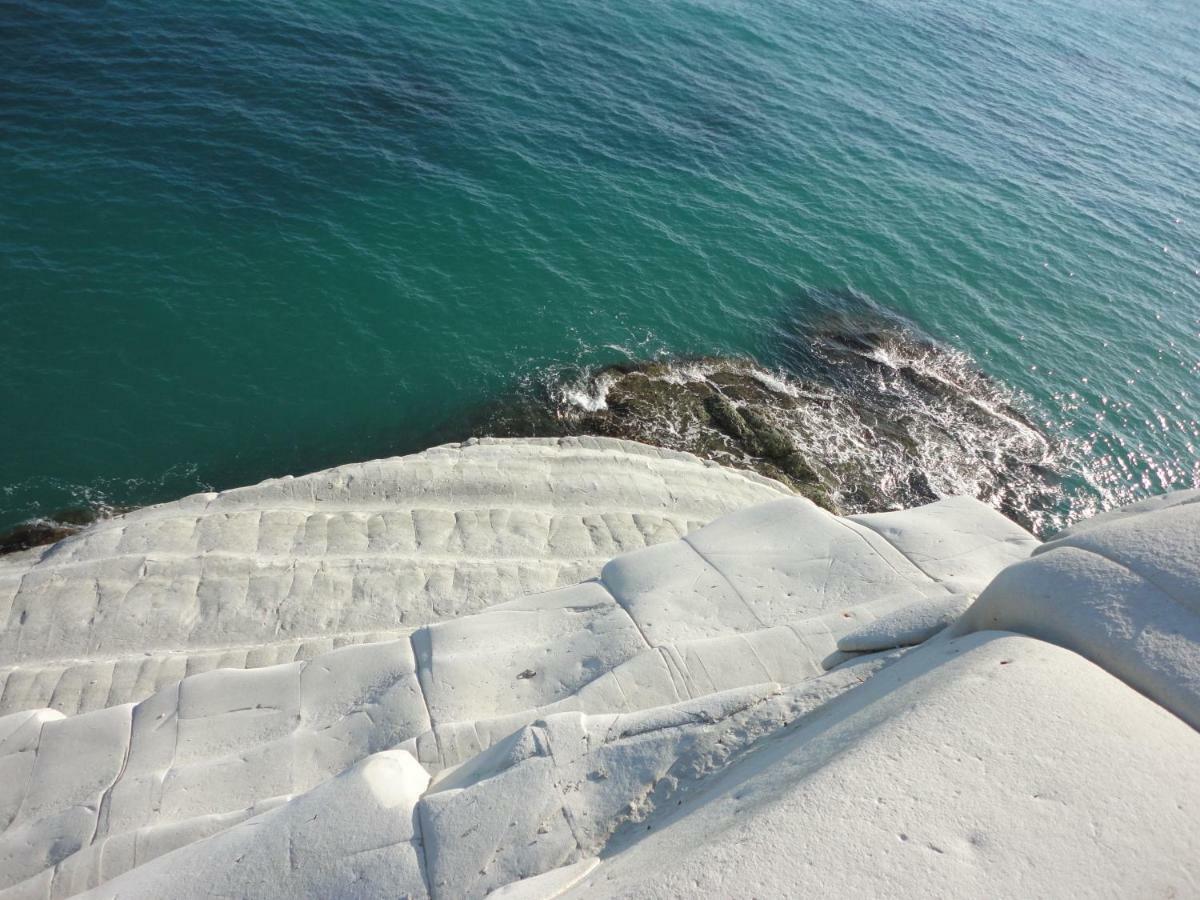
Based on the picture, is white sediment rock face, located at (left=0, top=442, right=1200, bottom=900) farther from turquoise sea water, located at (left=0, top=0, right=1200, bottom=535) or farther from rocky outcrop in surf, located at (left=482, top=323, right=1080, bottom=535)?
rocky outcrop in surf, located at (left=482, top=323, right=1080, bottom=535)

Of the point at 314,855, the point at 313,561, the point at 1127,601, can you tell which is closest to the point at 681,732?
the point at 314,855

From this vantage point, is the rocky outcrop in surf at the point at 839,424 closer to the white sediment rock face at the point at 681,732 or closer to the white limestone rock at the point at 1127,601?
the white sediment rock face at the point at 681,732

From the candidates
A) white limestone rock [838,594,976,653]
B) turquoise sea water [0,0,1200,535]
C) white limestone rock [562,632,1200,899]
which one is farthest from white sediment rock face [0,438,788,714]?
white limestone rock [562,632,1200,899]

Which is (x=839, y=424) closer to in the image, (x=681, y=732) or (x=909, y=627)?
(x=909, y=627)

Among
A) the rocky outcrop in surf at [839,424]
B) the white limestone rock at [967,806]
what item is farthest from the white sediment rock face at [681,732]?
the rocky outcrop in surf at [839,424]

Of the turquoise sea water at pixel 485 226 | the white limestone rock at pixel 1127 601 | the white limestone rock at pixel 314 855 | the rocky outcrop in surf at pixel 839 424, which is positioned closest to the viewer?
the white limestone rock at pixel 1127 601

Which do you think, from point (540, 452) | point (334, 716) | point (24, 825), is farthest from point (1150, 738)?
point (540, 452)

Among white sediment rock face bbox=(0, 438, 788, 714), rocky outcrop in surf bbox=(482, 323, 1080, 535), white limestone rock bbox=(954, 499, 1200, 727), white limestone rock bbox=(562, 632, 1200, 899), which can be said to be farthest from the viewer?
rocky outcrop in surf bbox=(482, 323, 1080, 535)
